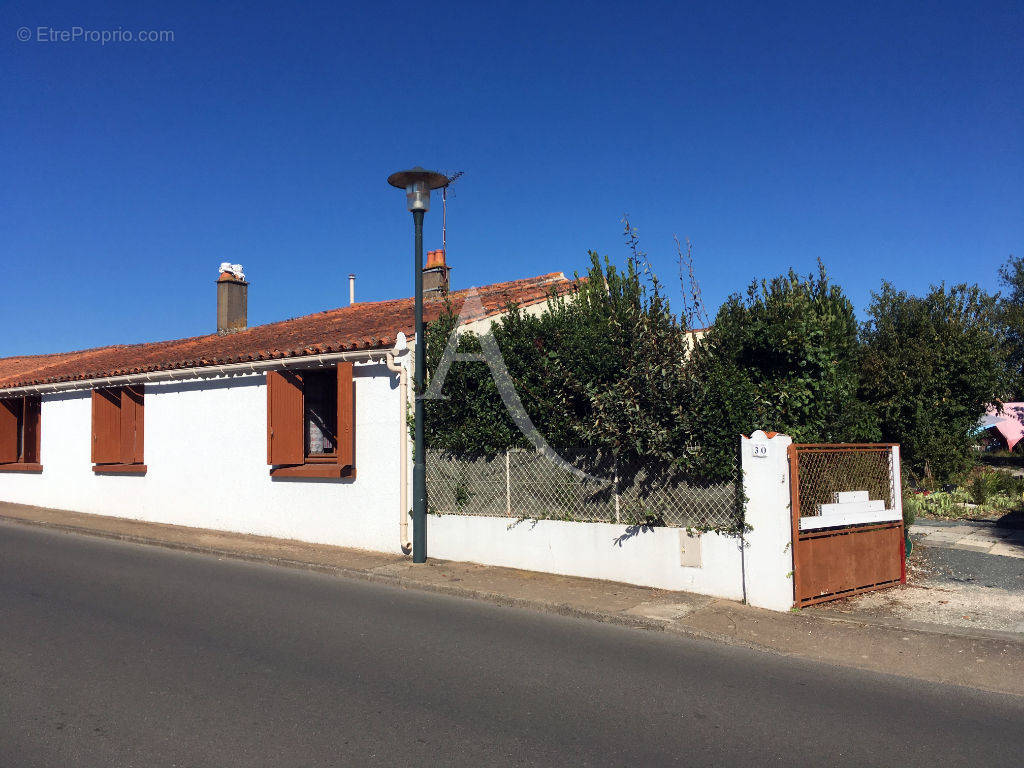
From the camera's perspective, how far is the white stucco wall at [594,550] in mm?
8042

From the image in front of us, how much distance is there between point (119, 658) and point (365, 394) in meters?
5.93

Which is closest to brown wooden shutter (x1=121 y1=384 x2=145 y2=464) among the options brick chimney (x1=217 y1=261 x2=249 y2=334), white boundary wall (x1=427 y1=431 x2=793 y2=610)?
brick chimney (x1=217 y1=261 x2=249 y2=334)

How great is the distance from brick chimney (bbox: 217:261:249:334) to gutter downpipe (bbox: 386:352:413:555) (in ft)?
34.0

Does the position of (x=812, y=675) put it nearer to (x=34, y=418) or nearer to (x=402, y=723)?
(x=402, y=723)

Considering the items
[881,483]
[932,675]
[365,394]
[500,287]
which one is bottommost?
[932,675]

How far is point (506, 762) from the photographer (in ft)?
13.2

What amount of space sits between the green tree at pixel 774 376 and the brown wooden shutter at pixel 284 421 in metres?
6.44

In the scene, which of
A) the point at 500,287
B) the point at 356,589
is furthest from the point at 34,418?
the point at 356,589

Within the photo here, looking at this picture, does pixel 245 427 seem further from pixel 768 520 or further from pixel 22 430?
pixel 22 430

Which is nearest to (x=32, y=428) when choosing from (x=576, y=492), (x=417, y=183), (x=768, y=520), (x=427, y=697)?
(x=417, y=183)

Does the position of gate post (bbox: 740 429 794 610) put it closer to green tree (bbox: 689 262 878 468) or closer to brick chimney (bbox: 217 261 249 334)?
green tree (bbox: 689 262 878 468)

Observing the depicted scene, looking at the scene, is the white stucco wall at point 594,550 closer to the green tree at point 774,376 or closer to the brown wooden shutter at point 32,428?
the green tree at point 774,376

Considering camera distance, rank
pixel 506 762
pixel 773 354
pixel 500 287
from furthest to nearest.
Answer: pixel 500 287, pixel 773 354, pixel 506 762

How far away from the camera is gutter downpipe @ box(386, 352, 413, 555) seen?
10.7 meters
